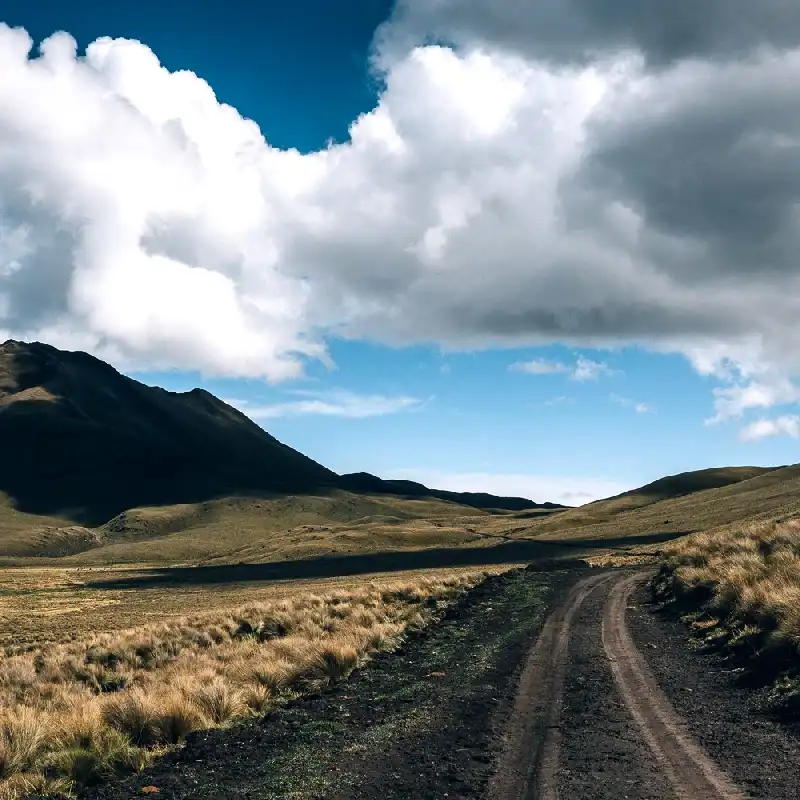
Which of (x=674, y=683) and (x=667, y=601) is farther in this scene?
(x=667, y=601)

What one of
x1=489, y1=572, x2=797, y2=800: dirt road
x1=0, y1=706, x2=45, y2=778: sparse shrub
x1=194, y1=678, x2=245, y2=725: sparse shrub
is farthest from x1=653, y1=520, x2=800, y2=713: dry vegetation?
x1=0, y1=706, x2=45, y2=778: sparse shrub

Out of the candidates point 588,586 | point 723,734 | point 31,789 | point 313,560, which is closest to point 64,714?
point 31,789

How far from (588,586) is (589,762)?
2792 centimetres

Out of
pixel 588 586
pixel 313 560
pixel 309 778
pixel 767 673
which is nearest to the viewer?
pixel 309 778

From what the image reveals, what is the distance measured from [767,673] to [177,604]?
53.1 metres

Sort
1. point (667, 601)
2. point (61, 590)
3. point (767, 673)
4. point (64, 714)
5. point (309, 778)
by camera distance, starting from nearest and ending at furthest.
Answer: point (309, 778) < point (64, 714) < point (767, 673) < point (667, 601) < point (61, 590)

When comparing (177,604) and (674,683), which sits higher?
(674,683)

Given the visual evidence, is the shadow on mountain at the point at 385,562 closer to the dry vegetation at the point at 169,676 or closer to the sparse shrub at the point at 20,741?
the dry vegetation at the point at 169,676

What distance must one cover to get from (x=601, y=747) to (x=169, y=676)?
36.7 feet

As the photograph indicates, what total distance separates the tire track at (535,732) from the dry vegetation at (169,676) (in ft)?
14.9

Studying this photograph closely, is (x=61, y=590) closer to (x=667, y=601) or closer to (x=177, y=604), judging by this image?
(x=177, y=604)

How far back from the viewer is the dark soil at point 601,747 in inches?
335

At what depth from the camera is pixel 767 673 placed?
13961mm

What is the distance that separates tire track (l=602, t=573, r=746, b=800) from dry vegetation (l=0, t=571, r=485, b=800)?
638cm
